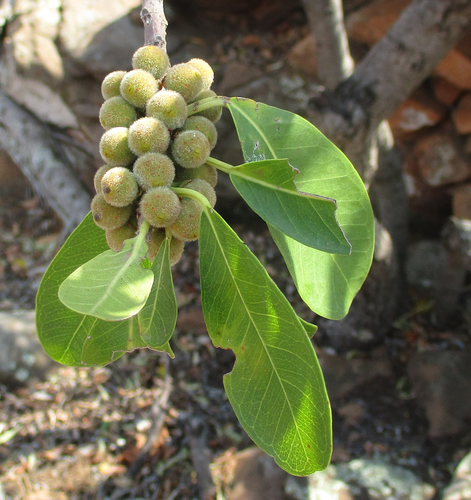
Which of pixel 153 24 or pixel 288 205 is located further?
pixel 153 24

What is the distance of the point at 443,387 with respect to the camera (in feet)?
7.77

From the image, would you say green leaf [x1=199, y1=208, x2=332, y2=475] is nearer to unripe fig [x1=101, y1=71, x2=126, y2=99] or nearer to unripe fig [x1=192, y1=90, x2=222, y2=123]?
unripe fig [x1=192, y1=90, x2=222, y2=123]

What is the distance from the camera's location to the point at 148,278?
0.65 m

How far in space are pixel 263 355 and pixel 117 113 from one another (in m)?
0.51

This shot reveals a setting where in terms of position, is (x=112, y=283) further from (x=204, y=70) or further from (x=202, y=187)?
(x=204, y=70)

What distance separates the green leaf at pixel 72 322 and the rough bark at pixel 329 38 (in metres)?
1.76

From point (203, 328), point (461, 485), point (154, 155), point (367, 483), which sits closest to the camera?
point (154, 155)

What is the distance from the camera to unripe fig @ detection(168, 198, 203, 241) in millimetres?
746

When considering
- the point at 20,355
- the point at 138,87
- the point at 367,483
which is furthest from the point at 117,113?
the point at 20,355

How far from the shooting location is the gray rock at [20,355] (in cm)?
245

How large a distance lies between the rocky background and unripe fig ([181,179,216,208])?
1.60 meters

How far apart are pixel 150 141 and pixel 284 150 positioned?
0.26m

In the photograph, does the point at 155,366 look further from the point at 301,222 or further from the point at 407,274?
the point at 301,222

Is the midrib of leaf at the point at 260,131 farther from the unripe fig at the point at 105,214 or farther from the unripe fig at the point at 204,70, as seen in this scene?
the unripe fig at the point at 105,214
